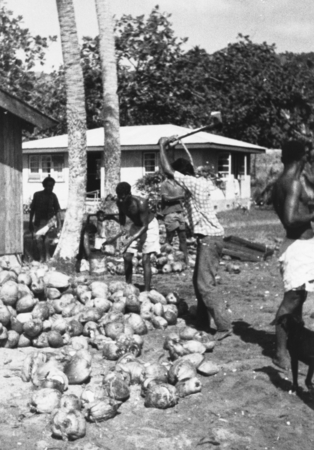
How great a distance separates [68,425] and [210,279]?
2.98m

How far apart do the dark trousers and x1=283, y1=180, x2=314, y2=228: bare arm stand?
1.53m

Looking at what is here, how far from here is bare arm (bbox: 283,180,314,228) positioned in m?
5.87

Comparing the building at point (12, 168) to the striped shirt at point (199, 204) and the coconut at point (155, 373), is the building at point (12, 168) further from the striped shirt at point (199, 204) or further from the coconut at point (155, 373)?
the coconut at point (155, 373)

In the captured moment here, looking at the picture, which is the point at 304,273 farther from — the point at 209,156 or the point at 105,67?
the point at 209,156

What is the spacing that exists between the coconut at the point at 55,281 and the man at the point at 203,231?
5.77ft

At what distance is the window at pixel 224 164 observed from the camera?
29984 millimetres

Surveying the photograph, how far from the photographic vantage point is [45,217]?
512 inches

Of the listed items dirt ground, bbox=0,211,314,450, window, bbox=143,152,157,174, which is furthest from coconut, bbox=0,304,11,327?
window, bbox=143,152,157,174

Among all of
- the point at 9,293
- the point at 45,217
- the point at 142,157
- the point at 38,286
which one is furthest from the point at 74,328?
the point at 142,157

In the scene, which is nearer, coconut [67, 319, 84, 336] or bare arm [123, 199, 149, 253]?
coconut [67, 319, 84, 336]

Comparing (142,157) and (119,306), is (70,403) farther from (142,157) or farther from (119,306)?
(142,157)

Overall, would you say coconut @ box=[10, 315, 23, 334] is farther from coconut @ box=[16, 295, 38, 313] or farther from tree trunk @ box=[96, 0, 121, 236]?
tree trunk @ box=[96, 0, 121, 236]

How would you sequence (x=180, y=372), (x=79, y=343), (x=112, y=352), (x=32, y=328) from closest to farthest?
1. (x=180, y=372)
2. (x=112, y=352)
3. (x=79, y=343)
4. (x=32, y=328)

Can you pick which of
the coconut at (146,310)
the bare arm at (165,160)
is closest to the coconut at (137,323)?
the coconut at (146,310)
